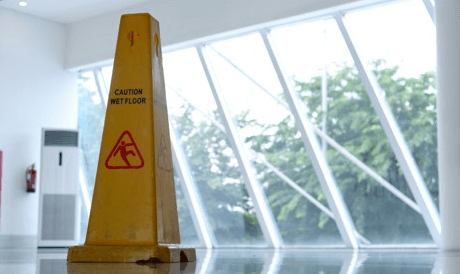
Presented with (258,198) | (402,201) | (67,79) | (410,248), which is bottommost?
(410,248)

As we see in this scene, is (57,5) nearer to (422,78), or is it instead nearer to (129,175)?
(422,78)

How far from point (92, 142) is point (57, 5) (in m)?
2.53

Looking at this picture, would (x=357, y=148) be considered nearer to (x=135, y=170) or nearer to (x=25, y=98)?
(x=25, y=98)

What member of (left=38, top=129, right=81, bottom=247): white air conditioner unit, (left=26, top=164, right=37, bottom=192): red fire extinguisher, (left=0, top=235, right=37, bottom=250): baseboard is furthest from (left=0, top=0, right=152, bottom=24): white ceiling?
(left=0, top=235, right=37, bottom=250): baseboard

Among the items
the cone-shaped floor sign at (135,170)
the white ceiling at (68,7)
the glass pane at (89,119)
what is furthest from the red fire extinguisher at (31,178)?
the cone-shaped floor sign at (135,170)

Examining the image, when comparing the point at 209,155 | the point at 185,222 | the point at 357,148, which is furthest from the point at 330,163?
the point at 185,222

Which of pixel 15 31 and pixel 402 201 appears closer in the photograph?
pixel 402 201

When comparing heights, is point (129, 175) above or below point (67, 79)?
below

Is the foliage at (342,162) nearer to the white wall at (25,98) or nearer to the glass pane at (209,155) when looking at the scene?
the glass pane at (209,155)

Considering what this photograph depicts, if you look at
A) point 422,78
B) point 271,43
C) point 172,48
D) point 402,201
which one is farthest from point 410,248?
point 172,48

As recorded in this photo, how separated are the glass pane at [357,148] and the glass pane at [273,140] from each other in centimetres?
42

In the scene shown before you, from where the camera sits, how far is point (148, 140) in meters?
3.35

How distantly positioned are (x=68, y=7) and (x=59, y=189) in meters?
2.75

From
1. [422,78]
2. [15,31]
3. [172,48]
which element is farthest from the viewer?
[15,31]
